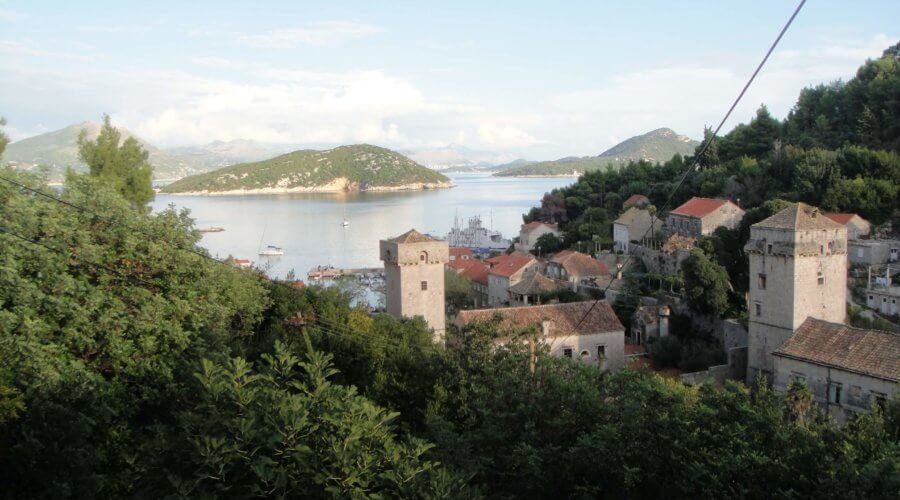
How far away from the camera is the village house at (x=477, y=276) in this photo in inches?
1262

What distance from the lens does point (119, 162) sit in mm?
15430

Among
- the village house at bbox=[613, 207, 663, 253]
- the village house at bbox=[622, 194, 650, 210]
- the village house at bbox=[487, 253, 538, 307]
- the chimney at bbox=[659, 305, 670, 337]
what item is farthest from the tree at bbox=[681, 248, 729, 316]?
the village house at bbox=[622, 194, 650, 210]

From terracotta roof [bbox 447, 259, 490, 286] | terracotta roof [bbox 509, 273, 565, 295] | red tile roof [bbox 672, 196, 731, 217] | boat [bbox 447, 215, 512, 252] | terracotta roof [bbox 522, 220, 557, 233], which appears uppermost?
red tile roof [bbox 672, 196, 731, 217]

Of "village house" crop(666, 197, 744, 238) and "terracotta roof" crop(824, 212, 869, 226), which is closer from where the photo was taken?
"terracotta roof" crop(824, 212, 869, 226)

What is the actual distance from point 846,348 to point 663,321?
737cm

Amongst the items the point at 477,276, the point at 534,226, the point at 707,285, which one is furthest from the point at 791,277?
the point at 534,226

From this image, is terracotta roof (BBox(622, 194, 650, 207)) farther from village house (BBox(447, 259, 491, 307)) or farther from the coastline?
the coastline

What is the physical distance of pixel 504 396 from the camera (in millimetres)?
8977

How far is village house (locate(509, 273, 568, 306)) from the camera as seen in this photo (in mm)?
26078

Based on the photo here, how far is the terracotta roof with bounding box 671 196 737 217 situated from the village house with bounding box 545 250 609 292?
4.84m

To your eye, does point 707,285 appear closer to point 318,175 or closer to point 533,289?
point 533,289

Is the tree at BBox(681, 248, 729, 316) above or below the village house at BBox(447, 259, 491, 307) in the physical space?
above

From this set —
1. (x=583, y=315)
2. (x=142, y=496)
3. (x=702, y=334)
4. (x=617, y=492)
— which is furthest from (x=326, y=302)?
(x=702, y=334)

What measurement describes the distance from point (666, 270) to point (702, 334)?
657 cm
